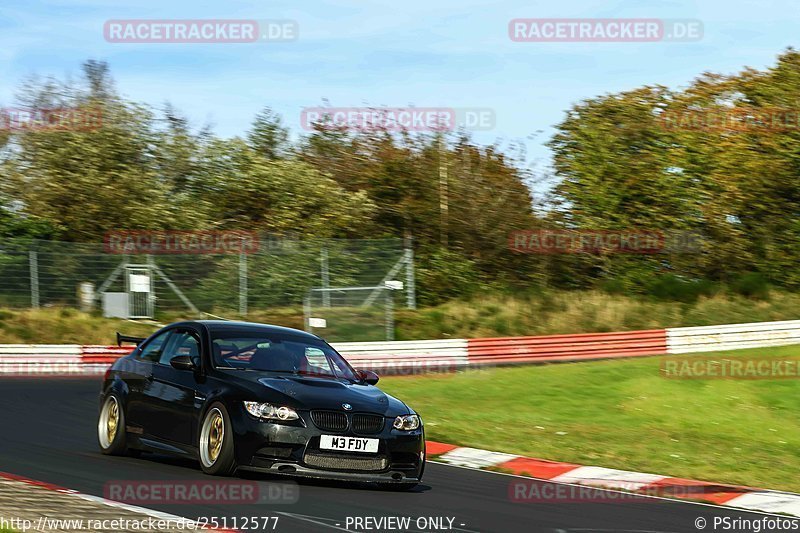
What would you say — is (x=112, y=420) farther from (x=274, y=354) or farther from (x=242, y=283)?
(x=242, y=283)

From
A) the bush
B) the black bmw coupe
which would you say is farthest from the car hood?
the bush

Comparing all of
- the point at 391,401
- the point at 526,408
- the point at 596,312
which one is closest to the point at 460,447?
the point at 391,401

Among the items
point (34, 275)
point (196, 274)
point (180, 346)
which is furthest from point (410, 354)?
point (180, 346)

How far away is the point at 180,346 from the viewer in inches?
400

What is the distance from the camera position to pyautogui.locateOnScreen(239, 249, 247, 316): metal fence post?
2897 centimetres

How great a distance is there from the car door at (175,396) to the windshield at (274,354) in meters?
0.25

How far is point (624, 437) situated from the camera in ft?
50.0

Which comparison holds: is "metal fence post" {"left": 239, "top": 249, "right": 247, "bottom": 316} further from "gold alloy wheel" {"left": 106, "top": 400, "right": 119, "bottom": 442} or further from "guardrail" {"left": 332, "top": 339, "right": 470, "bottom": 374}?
"gold alloy wheel" {"left": 106, "top": 400, "right": 119, "bottom": 442}

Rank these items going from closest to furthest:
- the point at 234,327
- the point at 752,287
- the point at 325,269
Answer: the point at 234,327, the point at 325,269, the point at 752,287

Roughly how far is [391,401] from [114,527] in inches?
141

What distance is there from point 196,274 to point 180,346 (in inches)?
748

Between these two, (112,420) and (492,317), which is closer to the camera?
(112,420)

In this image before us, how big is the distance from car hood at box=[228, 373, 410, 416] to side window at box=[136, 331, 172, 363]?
143 cm

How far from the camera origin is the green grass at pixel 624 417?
13.1 m
